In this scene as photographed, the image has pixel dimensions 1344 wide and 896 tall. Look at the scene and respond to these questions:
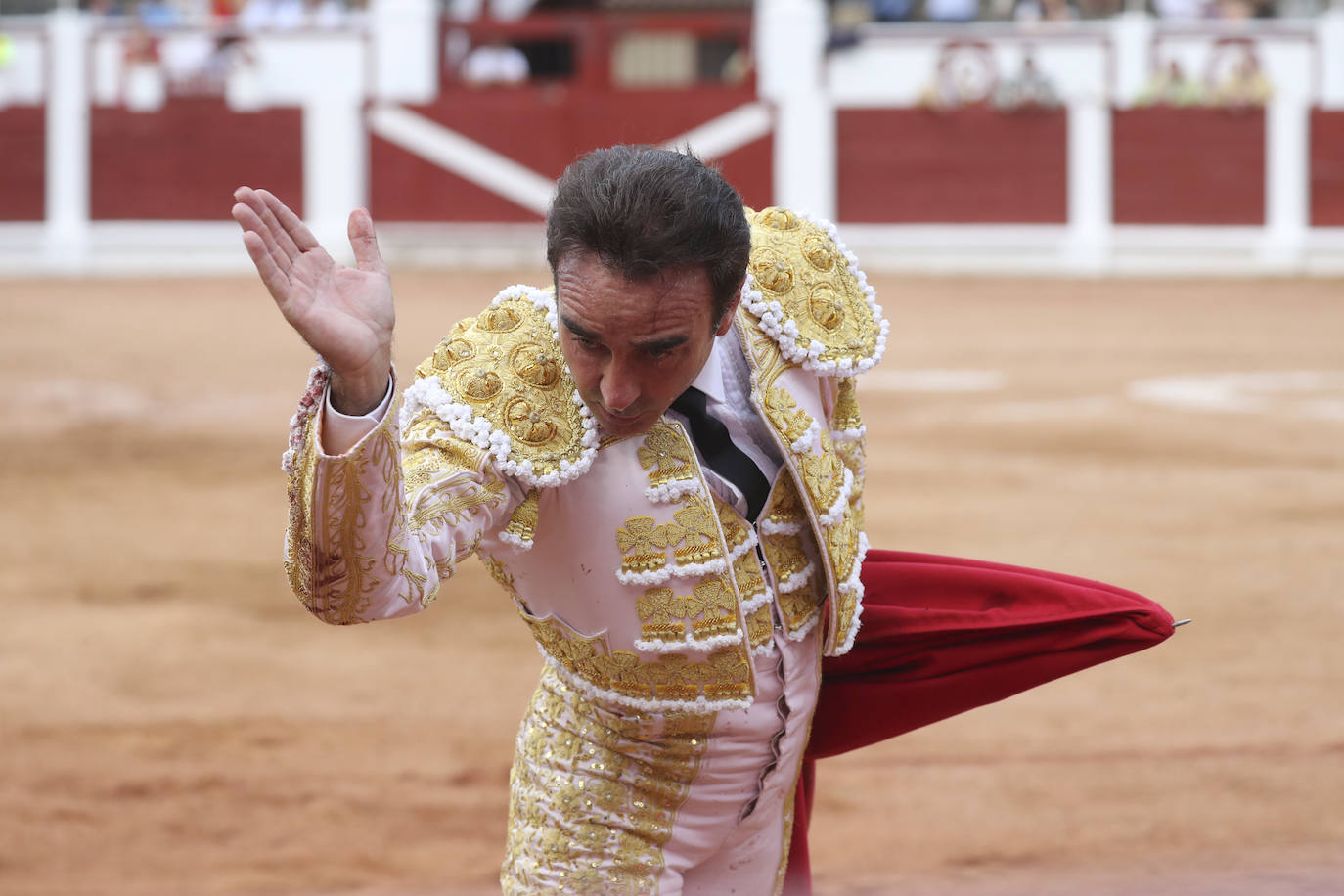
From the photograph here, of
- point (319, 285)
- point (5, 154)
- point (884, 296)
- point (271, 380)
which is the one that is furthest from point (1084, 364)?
point (5, 154)

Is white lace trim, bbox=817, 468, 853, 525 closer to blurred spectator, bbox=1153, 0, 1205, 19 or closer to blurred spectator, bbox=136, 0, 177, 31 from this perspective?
blurred spectator, bbox=136, 0, 177, 31

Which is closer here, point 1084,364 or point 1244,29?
point 1084,364

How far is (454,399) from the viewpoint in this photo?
61.6 inches

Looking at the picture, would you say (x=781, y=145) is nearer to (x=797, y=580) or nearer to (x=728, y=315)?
(x=797, y=580)

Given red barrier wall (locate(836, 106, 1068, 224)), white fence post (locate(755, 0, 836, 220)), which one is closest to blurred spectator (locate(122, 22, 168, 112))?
white fence post (locate(755, 0, 836, 220))

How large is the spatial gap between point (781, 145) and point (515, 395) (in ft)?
44.0

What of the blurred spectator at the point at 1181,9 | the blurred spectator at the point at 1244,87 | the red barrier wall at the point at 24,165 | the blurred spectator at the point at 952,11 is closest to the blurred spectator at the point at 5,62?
the red barrier wall at the point at 24,165

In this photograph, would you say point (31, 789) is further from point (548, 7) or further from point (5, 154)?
point (548, 7)

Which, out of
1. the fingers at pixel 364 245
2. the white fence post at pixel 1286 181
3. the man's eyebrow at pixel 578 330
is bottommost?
the man's eyebrow at pixel 578 330

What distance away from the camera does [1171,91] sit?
14211 millimetres

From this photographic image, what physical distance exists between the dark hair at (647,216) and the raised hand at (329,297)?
17 centimetres

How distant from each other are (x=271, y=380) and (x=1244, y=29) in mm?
9735

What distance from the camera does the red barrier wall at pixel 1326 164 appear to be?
14.1 m

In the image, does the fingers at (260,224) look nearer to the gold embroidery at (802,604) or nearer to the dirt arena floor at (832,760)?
the gold embroidery at (802,604)
